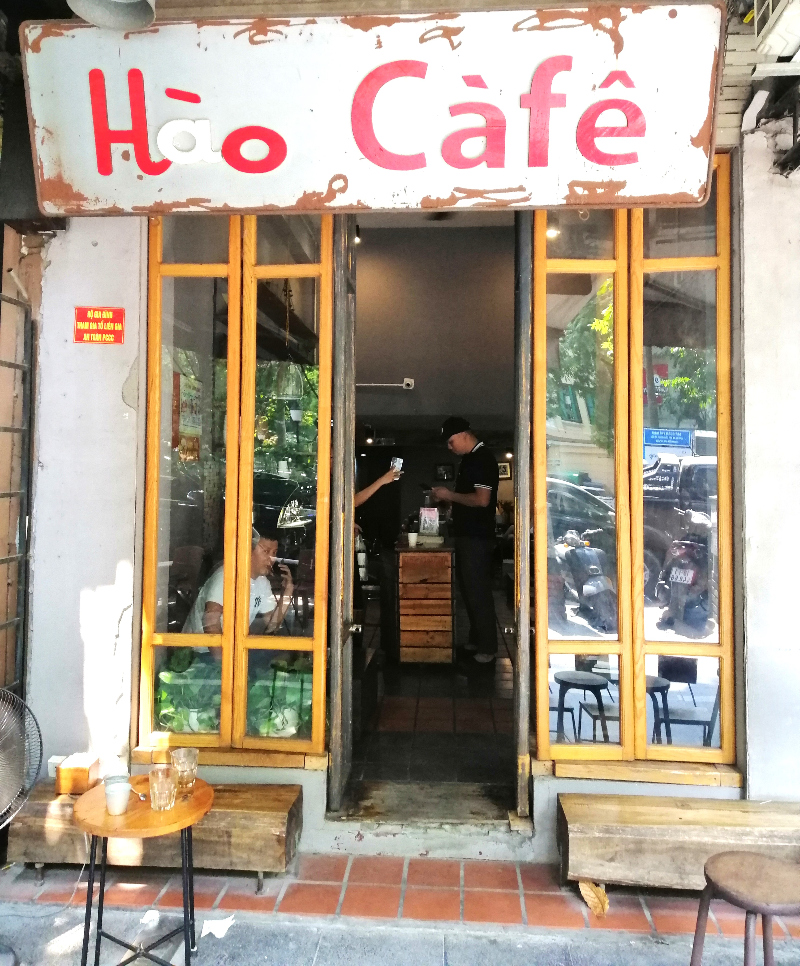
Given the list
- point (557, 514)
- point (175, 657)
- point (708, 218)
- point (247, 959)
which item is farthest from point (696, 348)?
point (247, 959)

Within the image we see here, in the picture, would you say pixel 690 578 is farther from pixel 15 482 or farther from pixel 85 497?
pixel 15 482

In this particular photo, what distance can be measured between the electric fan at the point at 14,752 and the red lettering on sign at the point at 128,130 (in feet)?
7.08

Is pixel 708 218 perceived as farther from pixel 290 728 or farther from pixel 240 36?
pixel 290 728

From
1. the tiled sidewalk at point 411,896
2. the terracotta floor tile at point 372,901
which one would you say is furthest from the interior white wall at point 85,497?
the terracotta floor tile at point 372,901

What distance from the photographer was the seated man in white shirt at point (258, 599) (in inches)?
147

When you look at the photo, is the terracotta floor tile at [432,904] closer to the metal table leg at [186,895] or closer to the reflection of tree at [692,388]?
the metal table leg at [186,895]

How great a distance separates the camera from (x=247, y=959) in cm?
276

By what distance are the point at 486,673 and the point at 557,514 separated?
300cm

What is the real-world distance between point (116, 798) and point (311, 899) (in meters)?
1.17

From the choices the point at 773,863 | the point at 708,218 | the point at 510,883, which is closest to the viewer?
the point at 773,863

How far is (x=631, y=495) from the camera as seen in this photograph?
357cm

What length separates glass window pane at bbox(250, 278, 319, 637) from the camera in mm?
3742

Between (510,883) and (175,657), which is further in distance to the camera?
(175,657)

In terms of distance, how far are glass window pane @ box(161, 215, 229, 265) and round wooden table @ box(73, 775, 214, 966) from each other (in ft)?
8.84
